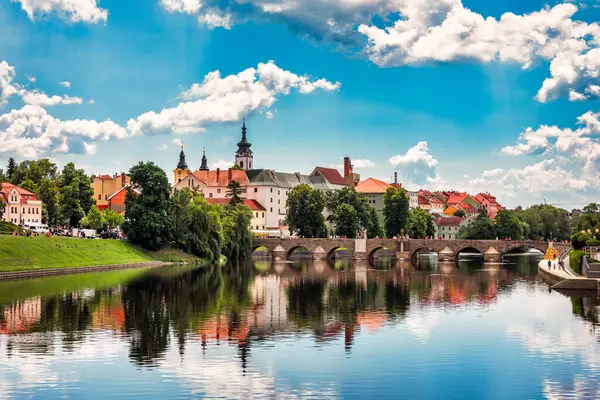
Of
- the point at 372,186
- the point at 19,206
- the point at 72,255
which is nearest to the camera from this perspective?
the point at 72,255

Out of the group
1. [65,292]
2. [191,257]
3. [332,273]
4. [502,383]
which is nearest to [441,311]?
[502,383]

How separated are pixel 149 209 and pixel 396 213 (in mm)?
65253

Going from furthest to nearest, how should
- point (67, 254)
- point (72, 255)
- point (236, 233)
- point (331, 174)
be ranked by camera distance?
1. point (331, 174)
2. point (236, 233)
3. point (72, 255)
4. point (67, 254)

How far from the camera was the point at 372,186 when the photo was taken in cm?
18100

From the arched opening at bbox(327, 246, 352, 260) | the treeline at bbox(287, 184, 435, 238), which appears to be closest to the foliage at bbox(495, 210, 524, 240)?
the treeline at bbox(287, 184, 435, 238)

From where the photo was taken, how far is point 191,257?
299 feet

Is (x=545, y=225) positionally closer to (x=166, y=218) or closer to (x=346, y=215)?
(x=346, y=215)

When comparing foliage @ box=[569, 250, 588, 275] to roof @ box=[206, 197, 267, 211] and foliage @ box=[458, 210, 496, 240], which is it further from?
roof @ box=[206, 197, 267, 211]

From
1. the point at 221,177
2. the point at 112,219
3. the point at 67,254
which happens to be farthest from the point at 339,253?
the point at 67,254

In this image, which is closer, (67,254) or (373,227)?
(67,254)

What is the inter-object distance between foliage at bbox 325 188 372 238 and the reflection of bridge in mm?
7868

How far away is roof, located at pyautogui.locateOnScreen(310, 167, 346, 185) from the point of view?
188 m

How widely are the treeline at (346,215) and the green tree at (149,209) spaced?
136ft

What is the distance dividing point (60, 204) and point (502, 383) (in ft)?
310
